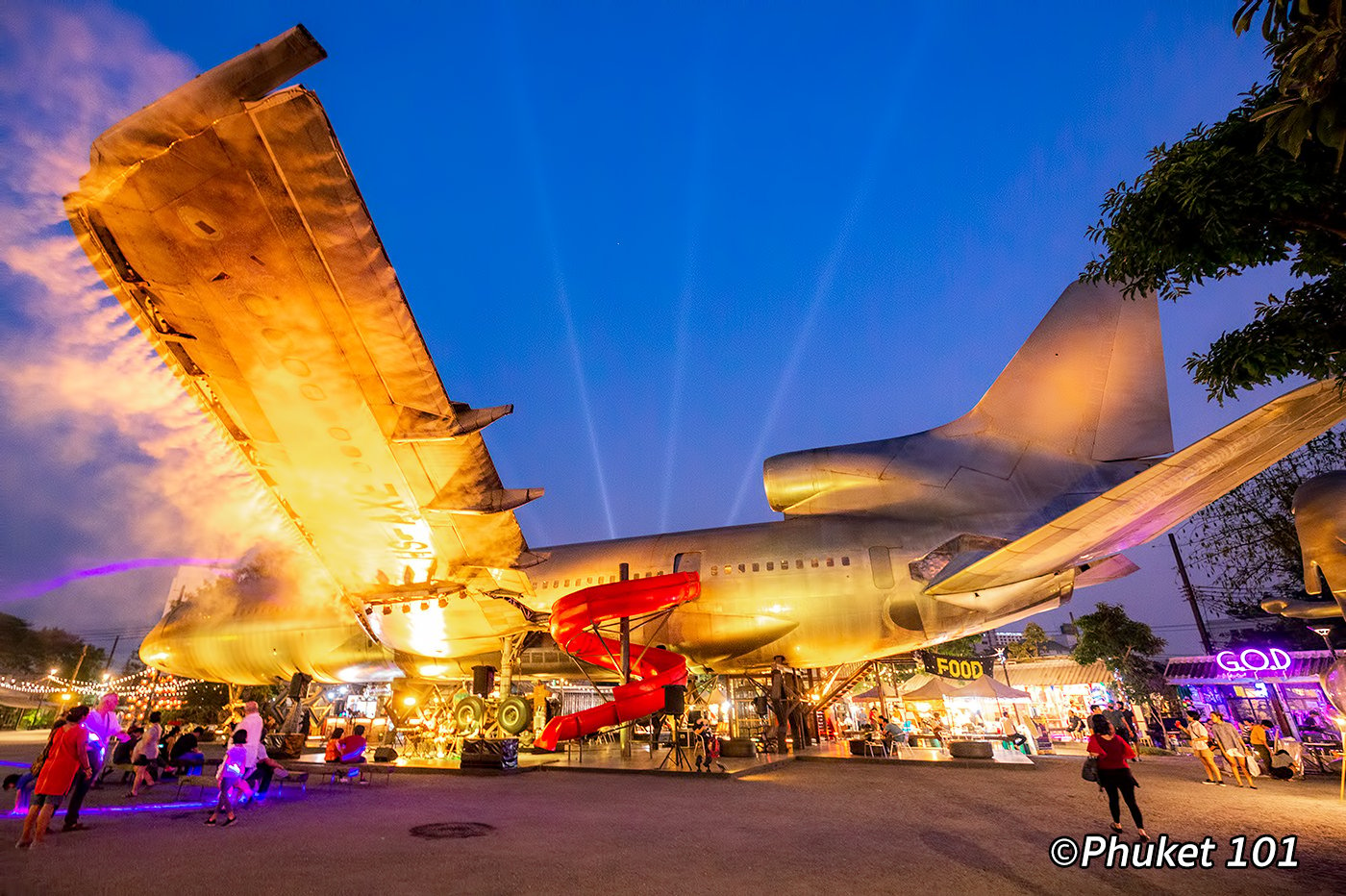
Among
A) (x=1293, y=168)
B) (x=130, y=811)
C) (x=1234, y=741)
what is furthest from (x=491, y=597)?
(x=1234, y=741)

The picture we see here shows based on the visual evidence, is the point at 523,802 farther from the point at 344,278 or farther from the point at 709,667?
the point at 709,667

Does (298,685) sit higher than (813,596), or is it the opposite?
(813,596)

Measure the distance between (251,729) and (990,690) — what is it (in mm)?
27307

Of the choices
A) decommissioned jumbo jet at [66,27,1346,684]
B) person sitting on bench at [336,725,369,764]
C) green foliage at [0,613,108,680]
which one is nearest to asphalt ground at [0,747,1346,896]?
person sitting on bench at [336,725,369,764]

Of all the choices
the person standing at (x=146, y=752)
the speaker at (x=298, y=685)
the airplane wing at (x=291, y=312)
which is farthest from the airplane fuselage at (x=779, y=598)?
the person standing at (x=146, y=752)

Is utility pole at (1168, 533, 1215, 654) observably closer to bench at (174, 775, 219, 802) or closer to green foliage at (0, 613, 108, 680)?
bench at (174, 775, 219, 802)

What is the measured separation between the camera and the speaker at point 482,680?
2077cm

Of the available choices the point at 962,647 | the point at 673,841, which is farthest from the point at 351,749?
the point at 962,647

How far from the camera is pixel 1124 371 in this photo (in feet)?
48.9

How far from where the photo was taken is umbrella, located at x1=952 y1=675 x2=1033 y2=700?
82.4ft

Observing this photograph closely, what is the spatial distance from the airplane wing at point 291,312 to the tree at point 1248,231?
354 inches

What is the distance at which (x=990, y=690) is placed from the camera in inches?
993

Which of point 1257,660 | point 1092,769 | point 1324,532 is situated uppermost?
point 1324,532

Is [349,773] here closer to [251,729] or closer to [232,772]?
[232,772]
